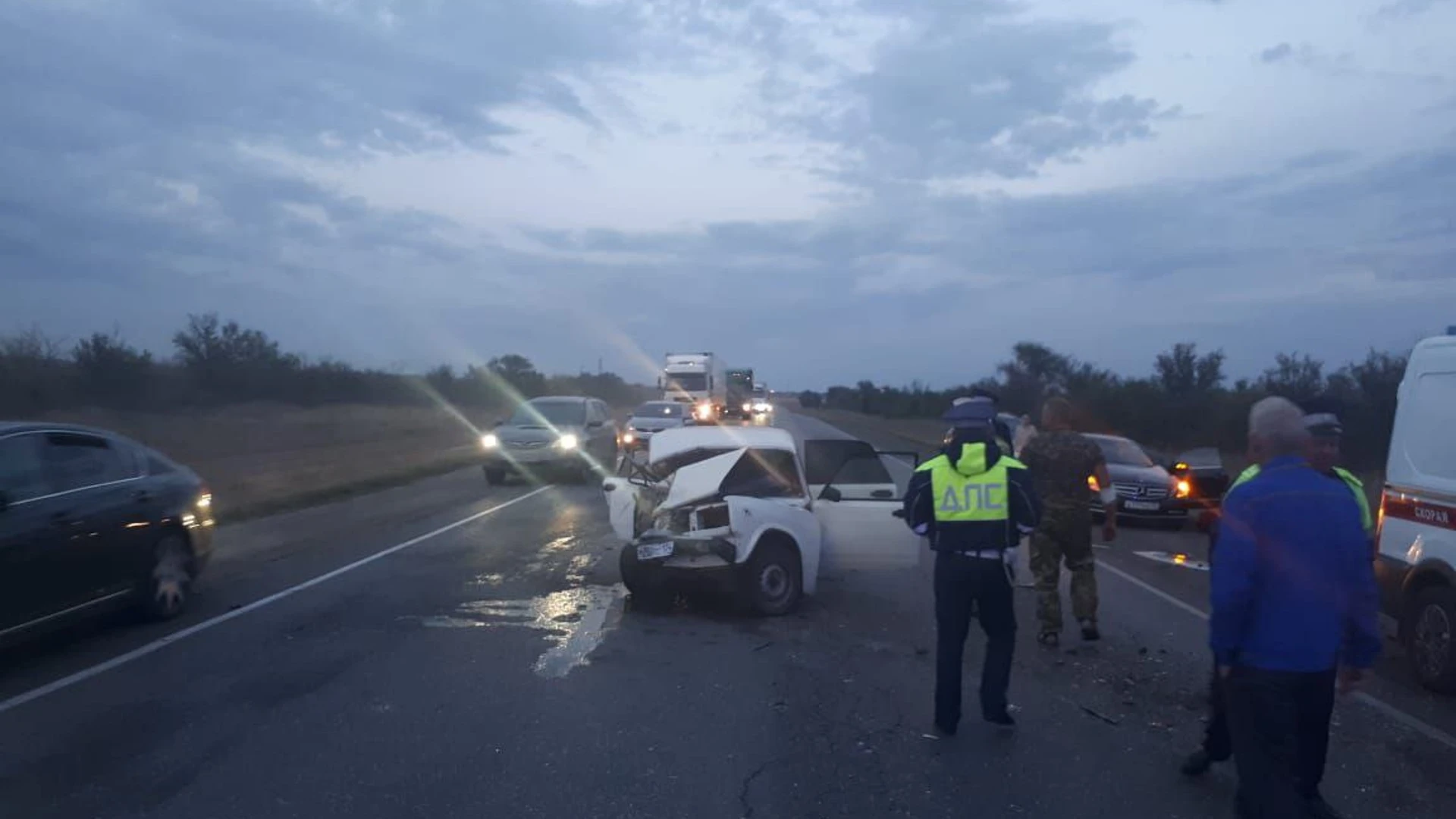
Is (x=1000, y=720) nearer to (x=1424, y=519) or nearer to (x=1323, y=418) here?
(x=1323, y=418)

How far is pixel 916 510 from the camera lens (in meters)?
7.12

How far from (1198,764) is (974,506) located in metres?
1.75

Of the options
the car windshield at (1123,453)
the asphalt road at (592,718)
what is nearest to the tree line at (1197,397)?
the car windshield at (1123,453)

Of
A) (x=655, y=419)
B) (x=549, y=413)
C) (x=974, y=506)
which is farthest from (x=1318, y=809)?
(x=655, y=419)

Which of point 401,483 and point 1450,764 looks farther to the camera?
point 401,483

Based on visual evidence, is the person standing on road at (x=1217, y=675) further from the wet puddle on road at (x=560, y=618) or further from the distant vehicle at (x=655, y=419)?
the distant vehicle at (x=655, y=419)

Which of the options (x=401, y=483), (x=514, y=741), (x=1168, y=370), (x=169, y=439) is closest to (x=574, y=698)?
(x=514, y=741)

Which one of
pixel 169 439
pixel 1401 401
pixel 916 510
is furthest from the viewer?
pixel 169 439

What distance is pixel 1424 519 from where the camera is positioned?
865 cm

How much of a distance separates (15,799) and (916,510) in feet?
15.7

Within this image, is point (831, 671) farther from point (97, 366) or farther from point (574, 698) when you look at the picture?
point (97, 366)

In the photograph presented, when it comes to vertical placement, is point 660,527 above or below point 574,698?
above

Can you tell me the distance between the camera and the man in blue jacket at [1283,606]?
4461 mm

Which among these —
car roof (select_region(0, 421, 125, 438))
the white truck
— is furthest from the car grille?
the white truck
